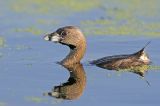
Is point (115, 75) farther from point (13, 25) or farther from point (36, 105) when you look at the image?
point (13, 25)

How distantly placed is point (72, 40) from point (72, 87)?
8.43ft

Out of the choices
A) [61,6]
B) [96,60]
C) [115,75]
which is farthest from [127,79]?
[61,6]

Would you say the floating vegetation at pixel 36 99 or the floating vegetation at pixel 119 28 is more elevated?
the floating vegetation at pixel 36 99

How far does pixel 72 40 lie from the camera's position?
16.4 meters

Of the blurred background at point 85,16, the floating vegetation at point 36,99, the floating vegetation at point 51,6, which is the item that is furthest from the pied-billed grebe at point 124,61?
the floating vegetation at point 51,6

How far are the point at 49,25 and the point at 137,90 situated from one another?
7.40 m

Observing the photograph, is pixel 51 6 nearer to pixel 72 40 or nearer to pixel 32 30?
pixel 32 30

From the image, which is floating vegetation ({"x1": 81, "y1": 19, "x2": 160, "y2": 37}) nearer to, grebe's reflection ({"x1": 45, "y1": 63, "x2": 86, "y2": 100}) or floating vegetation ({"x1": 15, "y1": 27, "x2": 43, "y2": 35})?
floating vegetation ({"x1": 15, "y1": 27, "x2": 43, "y2": 35})

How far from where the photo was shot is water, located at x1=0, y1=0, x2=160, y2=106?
42.7 feet

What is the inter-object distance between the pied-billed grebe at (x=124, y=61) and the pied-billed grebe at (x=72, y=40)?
74 cm

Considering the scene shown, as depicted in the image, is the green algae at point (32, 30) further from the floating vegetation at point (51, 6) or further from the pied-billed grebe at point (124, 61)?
the pied-billed grebe at point (124, 61)

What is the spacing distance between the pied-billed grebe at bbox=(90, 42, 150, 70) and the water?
8.0 inches

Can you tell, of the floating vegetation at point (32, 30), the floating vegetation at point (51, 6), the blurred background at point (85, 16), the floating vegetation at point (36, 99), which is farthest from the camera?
the floating vegetation at point (51, 6)

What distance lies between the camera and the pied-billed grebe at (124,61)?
617 inches
